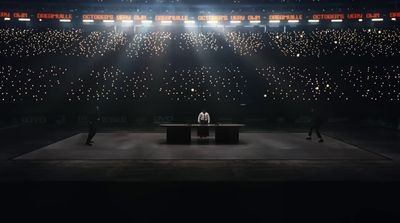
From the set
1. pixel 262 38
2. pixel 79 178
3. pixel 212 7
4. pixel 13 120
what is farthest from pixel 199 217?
pixel 212 7

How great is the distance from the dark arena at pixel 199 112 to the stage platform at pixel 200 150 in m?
0.07

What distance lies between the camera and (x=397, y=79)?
26812mm

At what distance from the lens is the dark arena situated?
705cm

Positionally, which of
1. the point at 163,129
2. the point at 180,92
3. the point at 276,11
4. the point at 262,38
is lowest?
the point at 163,129

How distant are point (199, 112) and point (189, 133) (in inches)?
335

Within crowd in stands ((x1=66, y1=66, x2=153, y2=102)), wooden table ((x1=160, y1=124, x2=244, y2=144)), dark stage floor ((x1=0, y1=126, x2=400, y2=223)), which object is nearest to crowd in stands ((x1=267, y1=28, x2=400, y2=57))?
crowd in stands ((x1=66, y1=66, x2=153, y2=102))

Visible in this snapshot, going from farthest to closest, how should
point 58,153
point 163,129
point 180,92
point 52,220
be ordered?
point 180,92 < point 163,129 < point 58,153 < point 52,220

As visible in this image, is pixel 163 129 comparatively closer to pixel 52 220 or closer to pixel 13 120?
pixel 13 120

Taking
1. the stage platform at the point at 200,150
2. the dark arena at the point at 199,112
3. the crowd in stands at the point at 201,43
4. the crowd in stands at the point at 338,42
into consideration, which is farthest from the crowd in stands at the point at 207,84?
the stage platform at the point at 200,150

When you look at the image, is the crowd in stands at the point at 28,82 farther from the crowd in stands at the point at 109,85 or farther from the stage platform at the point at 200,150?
the stage platform at the point at 200,150

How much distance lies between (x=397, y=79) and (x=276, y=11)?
669 inches

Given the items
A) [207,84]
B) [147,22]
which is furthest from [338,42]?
[147,22]

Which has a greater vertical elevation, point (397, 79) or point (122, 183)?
point (397, 79)

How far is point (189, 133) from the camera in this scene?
1561 cm
